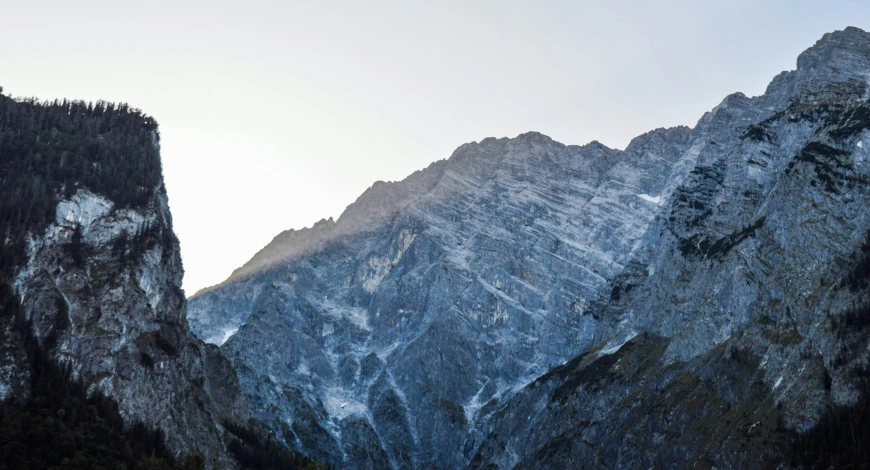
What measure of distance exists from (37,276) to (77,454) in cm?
4853

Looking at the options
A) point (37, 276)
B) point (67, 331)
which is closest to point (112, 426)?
point (67, 331)

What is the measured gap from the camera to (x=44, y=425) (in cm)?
15662

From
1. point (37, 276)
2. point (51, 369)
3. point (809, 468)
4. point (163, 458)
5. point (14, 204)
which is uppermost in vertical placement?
point (14, 204)

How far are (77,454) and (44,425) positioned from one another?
8.81 meters

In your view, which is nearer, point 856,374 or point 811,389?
point 856,374

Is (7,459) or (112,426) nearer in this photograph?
(7,459)

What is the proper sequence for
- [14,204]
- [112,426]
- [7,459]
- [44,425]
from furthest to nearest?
1. [14,204]
2. [112,426]
3. [44,425]
4. [7,459]

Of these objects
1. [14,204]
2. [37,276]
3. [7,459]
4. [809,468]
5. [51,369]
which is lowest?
[809,468]

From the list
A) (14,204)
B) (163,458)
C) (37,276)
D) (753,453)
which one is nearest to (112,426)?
(163,458)

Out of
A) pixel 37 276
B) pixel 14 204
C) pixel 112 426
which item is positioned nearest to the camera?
pixel 112 426

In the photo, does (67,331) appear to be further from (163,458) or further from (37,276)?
(163,458)

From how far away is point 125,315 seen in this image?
640 ft

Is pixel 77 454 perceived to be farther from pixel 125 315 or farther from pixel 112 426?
pixel 125 315

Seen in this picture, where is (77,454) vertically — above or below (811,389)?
above
